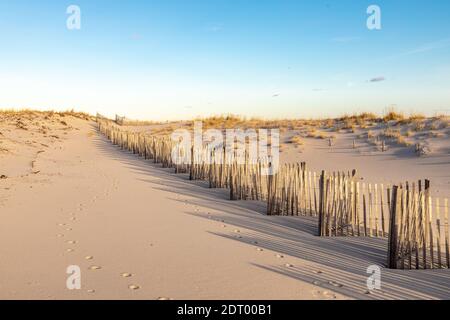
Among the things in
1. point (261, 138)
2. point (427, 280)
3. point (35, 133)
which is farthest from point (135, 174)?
point (35, 133)

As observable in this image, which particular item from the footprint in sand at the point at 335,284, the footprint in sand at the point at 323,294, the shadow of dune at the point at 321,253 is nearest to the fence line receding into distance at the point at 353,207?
the shadow of dune at the point at 321,253

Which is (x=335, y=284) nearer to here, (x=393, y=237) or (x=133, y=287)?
(x=393, y=237)

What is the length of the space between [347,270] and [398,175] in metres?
8.60

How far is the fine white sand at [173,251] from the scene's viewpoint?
3668 millimetres

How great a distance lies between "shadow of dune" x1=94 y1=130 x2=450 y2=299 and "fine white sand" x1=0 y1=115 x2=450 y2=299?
1 centimetres

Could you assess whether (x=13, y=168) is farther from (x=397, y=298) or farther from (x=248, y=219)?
(x=397, y=298)

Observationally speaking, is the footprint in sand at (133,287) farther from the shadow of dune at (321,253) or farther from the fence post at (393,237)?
the fence post at (393,237)

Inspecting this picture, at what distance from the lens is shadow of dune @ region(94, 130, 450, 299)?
153 inches

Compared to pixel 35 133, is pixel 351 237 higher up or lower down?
lower down

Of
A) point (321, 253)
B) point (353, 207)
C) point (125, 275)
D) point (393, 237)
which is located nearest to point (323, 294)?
point (321, 253)

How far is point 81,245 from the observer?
488 cm

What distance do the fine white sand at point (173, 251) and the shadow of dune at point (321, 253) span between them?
15 millimetres

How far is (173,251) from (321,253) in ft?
5.73

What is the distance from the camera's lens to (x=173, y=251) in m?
4.79
